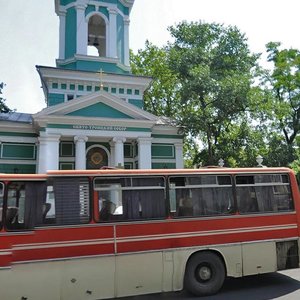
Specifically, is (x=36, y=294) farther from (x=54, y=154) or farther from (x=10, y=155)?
(x=10, y=155)

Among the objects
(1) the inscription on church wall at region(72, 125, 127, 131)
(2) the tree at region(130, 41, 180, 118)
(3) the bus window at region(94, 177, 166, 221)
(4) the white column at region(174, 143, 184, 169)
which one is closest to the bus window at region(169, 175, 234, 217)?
(3) the bus window at region(94, 177, 166, 221)

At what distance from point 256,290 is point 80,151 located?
1334cm

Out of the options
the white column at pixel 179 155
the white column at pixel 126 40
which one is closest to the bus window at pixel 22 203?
the white column at pixel 179 155

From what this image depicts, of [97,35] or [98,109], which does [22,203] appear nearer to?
[98,109]

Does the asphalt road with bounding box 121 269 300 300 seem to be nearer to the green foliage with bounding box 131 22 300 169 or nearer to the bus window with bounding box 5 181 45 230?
the bus window with bounding box 5 181 45 230

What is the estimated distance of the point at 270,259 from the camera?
8055mm

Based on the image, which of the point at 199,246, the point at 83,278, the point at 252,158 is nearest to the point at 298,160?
the point at 252,158

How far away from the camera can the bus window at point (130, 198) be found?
276 inches

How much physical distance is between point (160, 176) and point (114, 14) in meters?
20.2

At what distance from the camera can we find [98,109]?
64.9 feet

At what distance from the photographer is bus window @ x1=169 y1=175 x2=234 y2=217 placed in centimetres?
759

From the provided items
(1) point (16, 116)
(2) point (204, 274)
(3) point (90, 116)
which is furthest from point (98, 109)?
(2) point (204, 274)

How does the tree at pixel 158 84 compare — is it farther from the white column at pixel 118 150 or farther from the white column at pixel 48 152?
the white column at pixel 48 152

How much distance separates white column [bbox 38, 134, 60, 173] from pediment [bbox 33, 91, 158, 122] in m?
1.33
